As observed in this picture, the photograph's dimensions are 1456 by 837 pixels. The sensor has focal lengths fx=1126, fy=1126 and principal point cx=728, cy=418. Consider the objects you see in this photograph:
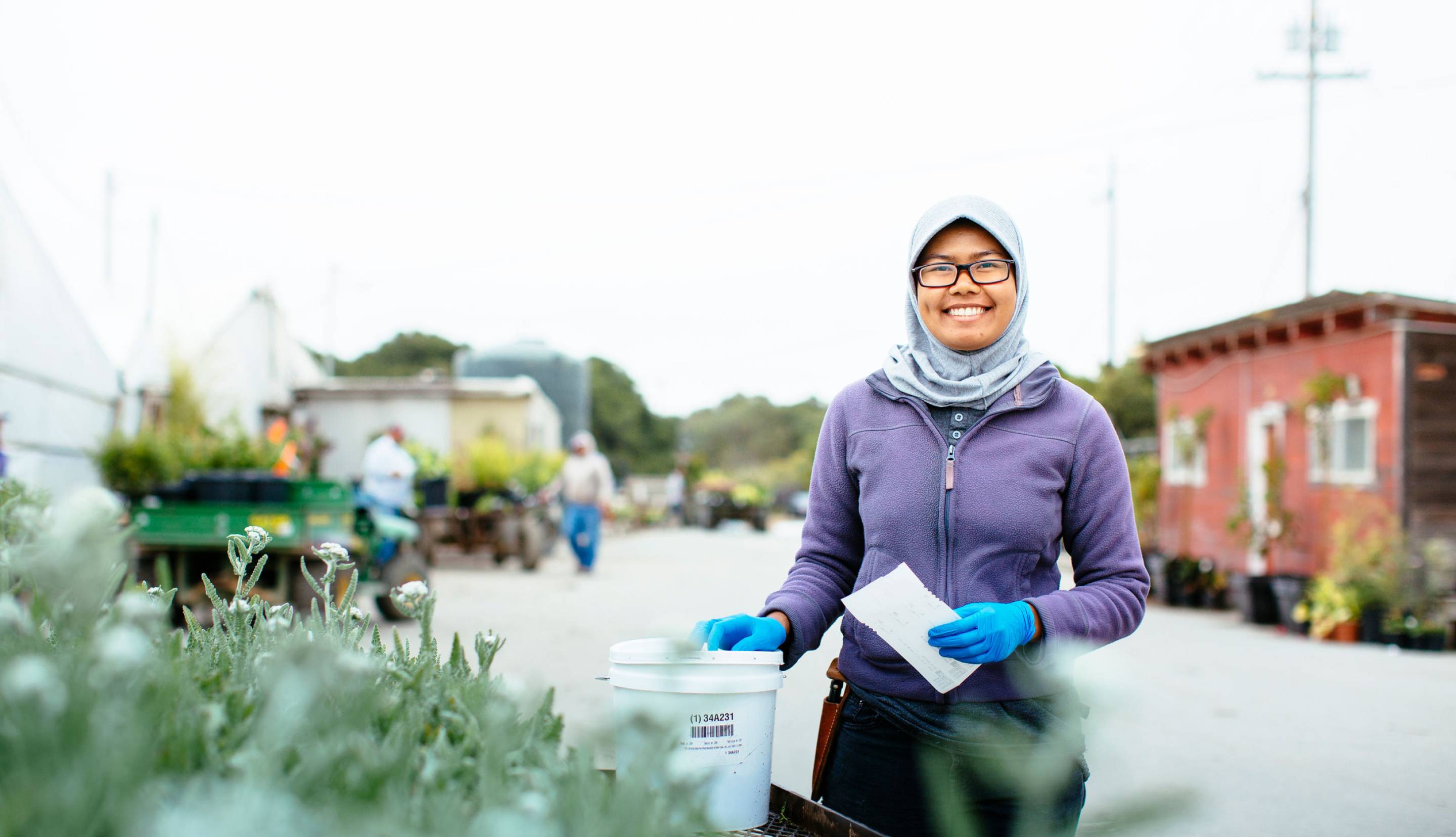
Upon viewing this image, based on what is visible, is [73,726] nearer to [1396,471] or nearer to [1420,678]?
[1420,678]

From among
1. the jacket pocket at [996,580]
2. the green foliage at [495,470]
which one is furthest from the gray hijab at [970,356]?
the green foliage at [495,470]

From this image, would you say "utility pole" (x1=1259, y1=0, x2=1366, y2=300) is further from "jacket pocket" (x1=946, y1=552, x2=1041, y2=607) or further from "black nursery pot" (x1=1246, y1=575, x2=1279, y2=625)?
"jacket pocket" (x1=946, y1=552, x2=1041, y2=607)

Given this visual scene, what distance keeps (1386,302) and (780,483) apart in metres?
35.1

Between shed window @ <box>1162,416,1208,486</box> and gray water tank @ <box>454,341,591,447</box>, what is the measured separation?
2039cm

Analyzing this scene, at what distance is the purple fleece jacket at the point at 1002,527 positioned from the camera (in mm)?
1894

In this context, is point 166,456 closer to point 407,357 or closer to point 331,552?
point 331,552

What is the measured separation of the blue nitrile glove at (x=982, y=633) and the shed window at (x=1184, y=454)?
50.4ft

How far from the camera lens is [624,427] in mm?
60281

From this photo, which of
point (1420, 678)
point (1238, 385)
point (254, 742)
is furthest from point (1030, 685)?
point (1238, 385)

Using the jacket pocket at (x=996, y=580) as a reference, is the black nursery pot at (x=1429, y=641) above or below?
below

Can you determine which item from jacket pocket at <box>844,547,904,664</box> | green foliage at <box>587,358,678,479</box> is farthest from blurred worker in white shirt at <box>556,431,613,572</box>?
green foliage at <box>587,358,678,479</box>

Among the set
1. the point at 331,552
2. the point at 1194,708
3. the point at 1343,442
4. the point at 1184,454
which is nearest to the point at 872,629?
the point at 331,552

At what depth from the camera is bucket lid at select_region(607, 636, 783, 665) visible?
5.36 ft

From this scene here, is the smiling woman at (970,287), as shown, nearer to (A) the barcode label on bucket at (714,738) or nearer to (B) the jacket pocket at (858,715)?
(B) the jacket pocket at (858,715)
